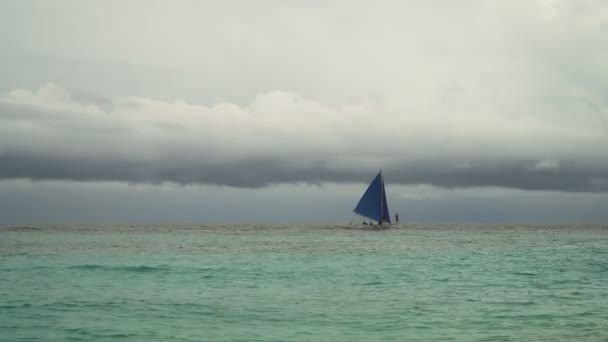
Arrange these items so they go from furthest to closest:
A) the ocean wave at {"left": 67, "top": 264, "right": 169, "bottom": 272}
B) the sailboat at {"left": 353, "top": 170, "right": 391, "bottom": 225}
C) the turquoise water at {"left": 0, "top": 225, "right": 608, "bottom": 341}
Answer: the sailboat at {"left": 353, "top": 170, "right": 391, "bottom": 225}
the ocean wave at {"left": 67, "top": 264, "right": 169, "bottom": 272}
the turquoise water at {"left": 0, "top": 225, "right": 608, "bottom": 341}

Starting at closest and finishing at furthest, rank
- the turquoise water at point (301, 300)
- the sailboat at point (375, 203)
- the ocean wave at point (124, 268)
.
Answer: the turquoise water at point (301, 300) → the ocean wave at point (124, 268) → the sailboat at point (375, 203)

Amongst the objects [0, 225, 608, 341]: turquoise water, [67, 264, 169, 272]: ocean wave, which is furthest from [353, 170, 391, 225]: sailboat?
[67, 264, 169, 272]: ocean wave

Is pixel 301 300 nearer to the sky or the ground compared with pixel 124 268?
nearer to the ground

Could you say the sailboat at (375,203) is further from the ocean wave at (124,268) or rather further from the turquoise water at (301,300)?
the ocean wave at (124,268)

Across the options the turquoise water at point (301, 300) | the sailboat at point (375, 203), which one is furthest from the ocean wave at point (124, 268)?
the sailboat at point (375, 203)

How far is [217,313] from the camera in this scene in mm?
17484

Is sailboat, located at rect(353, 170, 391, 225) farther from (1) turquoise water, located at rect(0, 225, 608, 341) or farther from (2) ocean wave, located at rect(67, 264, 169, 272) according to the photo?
(2) ocean wave, located at rect(67, 264, 169, 272)

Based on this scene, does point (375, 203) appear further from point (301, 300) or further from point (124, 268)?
point (301, 300)

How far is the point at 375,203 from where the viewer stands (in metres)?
84.9

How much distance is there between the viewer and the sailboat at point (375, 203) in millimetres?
83000

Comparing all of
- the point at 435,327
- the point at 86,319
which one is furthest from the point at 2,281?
the point at 435,327

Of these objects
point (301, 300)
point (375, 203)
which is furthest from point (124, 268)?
point (375, 203)

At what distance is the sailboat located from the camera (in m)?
83.0

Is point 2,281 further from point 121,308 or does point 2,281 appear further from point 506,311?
point 506,311
